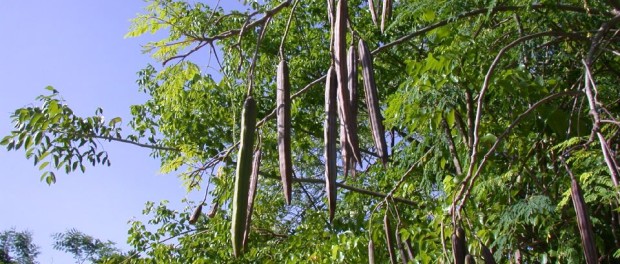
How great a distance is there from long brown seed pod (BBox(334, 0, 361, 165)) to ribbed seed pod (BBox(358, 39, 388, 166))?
5 cm

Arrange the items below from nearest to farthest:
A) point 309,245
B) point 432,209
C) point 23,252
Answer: point 432,209 < point 309,245 < point 23,252

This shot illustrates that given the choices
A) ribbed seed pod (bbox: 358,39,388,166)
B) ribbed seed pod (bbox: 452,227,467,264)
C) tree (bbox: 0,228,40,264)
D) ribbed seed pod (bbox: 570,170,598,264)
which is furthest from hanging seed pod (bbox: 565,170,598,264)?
tree (bbox: 0,228,40,264)

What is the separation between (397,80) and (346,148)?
5518mm

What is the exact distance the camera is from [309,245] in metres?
4.58

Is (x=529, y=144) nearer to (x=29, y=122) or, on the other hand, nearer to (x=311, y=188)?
(x=29, y=122)

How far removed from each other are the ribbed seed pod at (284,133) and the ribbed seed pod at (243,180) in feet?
0.16

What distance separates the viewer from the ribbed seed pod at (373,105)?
48.4 inches

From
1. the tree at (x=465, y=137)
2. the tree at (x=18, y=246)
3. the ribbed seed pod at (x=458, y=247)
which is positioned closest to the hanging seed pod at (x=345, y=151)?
the tree at (x=465, y=137)

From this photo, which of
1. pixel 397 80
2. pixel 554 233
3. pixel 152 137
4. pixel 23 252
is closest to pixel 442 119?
pixel 554 233

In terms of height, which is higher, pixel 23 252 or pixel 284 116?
pixel 23 252

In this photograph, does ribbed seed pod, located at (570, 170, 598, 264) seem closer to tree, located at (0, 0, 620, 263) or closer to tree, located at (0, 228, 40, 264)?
tree, located at (0, 0, 620, 263)

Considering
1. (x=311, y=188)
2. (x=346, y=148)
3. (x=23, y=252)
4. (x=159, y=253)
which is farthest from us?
(x=23, y=252)

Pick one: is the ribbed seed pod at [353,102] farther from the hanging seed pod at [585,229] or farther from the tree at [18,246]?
the tree at [18,246]

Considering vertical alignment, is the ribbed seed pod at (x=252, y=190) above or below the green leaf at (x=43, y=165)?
below
